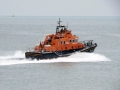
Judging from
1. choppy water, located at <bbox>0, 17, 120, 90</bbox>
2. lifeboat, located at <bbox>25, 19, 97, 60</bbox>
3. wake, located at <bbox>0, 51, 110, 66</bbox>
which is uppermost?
lifeboat, located at <bbox>25, 19, 97, 60</bbox>

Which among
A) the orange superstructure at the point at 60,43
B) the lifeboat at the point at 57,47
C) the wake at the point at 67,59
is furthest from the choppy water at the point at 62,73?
the orange superstructure at the point at 60,43

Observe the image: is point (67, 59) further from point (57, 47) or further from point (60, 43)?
point (60, 43)

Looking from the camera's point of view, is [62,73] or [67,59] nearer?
[62,73]

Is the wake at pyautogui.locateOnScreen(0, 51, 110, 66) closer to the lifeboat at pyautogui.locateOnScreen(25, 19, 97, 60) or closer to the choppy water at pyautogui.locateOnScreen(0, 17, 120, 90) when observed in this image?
the choppy water at pyautogui.locateOnScreen(0, 17, 120, 90)

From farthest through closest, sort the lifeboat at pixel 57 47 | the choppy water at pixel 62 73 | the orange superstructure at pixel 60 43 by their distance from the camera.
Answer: the orange superstructure at pixel 60 43
the lifeboat at pixel 57 47
the choppy water at pixel 62 73

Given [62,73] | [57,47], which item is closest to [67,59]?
[57,47]

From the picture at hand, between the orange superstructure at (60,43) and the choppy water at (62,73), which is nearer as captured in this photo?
the choppy water at (62,73)

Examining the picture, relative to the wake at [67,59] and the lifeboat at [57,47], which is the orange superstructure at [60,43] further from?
the wake at [67,59]

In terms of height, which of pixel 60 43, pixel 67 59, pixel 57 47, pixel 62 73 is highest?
pixel 60 43

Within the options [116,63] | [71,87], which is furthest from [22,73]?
[116,63]

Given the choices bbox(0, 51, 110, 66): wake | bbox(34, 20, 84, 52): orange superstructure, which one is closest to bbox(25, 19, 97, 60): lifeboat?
bbox(34, 20, 84, 52): orange superstructure

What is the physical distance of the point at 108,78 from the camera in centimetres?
3569

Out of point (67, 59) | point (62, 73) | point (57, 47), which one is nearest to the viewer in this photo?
point (62, 73)

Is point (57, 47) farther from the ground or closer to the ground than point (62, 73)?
farther from the ground
